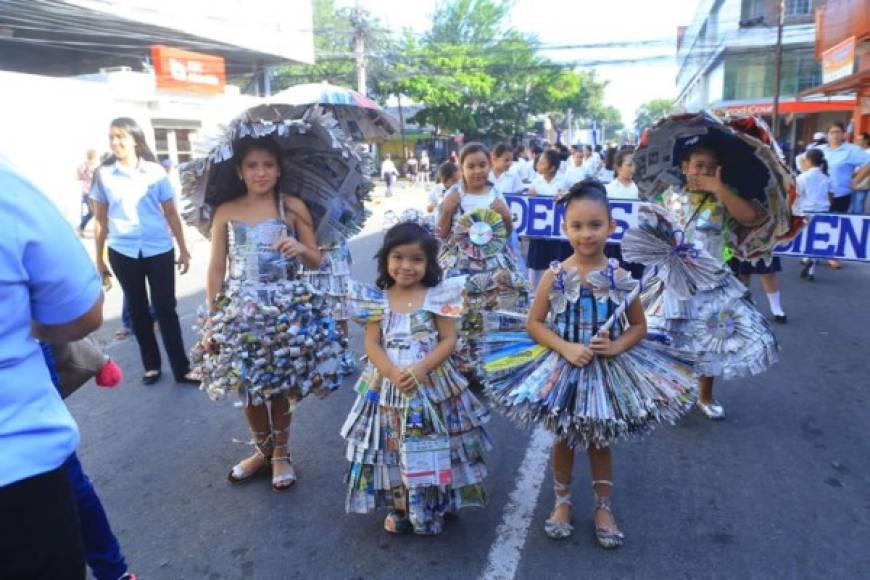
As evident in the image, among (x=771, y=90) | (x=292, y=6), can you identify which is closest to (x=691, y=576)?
(x=292, y=6)

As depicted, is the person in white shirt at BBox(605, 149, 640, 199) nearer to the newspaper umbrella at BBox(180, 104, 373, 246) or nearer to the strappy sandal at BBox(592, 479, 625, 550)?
the newspaper umbrella at BBox(180, 104, 373, 246)

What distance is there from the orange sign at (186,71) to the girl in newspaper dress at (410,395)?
19.9 metres

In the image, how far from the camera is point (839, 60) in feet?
58.7

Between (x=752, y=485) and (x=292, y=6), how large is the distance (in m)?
32.5

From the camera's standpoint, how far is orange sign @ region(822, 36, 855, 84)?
1694cm

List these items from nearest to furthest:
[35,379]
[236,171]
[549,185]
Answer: [35,379] → [236,171] → [549,185]

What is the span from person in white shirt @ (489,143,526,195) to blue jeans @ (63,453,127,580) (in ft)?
18.9

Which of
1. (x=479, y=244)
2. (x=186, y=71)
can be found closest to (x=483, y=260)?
(x=479, y=244)

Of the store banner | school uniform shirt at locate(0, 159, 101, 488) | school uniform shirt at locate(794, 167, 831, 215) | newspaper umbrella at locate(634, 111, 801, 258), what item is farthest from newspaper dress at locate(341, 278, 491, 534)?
school uniform shirt at locate(794, 167, 831, 215)

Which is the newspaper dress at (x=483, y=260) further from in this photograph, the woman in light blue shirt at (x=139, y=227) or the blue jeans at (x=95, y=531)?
the blue jeans at (x=95, y=531)

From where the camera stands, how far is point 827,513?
3188 millimetres

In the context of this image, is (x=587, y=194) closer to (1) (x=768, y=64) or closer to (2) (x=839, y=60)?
(2) (x=839, y=60)

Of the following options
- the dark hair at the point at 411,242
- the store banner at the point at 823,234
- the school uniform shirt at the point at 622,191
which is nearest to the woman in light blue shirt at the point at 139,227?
the dark hair at the point at 411,242

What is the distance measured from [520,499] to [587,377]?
93 centimetres
